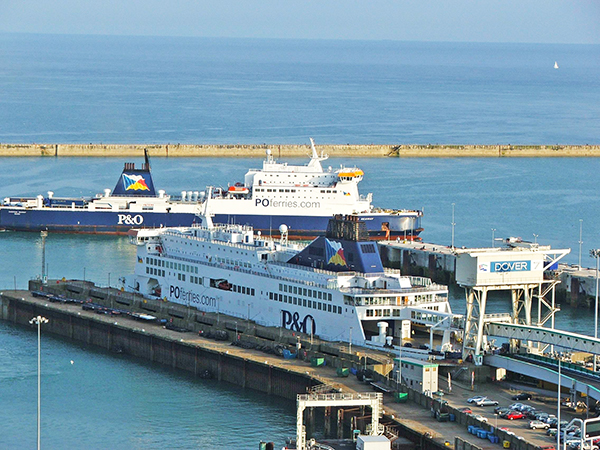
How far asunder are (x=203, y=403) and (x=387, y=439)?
11114 mm

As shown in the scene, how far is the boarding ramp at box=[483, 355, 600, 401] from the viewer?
125 feet

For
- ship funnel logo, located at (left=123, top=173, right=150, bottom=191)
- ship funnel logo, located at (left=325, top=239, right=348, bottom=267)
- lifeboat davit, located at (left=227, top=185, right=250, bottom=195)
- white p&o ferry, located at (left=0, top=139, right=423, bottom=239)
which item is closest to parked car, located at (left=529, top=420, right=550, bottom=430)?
ship funnel logo, located at (left=325, top=239, right=348, bottom=267)

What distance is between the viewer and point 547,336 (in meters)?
41.9

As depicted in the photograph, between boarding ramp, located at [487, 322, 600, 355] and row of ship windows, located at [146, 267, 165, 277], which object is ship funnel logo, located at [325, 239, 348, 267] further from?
row of ship windows, located at [146, 267, 165, 277]

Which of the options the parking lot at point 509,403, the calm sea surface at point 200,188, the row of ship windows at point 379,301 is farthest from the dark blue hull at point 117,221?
the parking lot at point 509,403

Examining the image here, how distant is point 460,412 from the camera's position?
122 feet

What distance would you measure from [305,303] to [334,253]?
222 cm

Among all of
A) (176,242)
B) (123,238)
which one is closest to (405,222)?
(123,238)

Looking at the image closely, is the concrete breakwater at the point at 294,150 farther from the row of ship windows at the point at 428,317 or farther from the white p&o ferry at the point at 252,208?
the row of ship windows at the point at 428,317

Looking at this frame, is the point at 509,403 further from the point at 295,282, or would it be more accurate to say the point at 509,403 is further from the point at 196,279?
the point at 196,279

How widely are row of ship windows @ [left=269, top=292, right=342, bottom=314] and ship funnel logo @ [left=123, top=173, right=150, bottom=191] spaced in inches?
1643

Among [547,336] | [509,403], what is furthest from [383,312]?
[509,403]

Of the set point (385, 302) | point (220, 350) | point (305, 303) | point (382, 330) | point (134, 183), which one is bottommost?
point (220, 350)

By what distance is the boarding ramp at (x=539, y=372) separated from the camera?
125 feet
